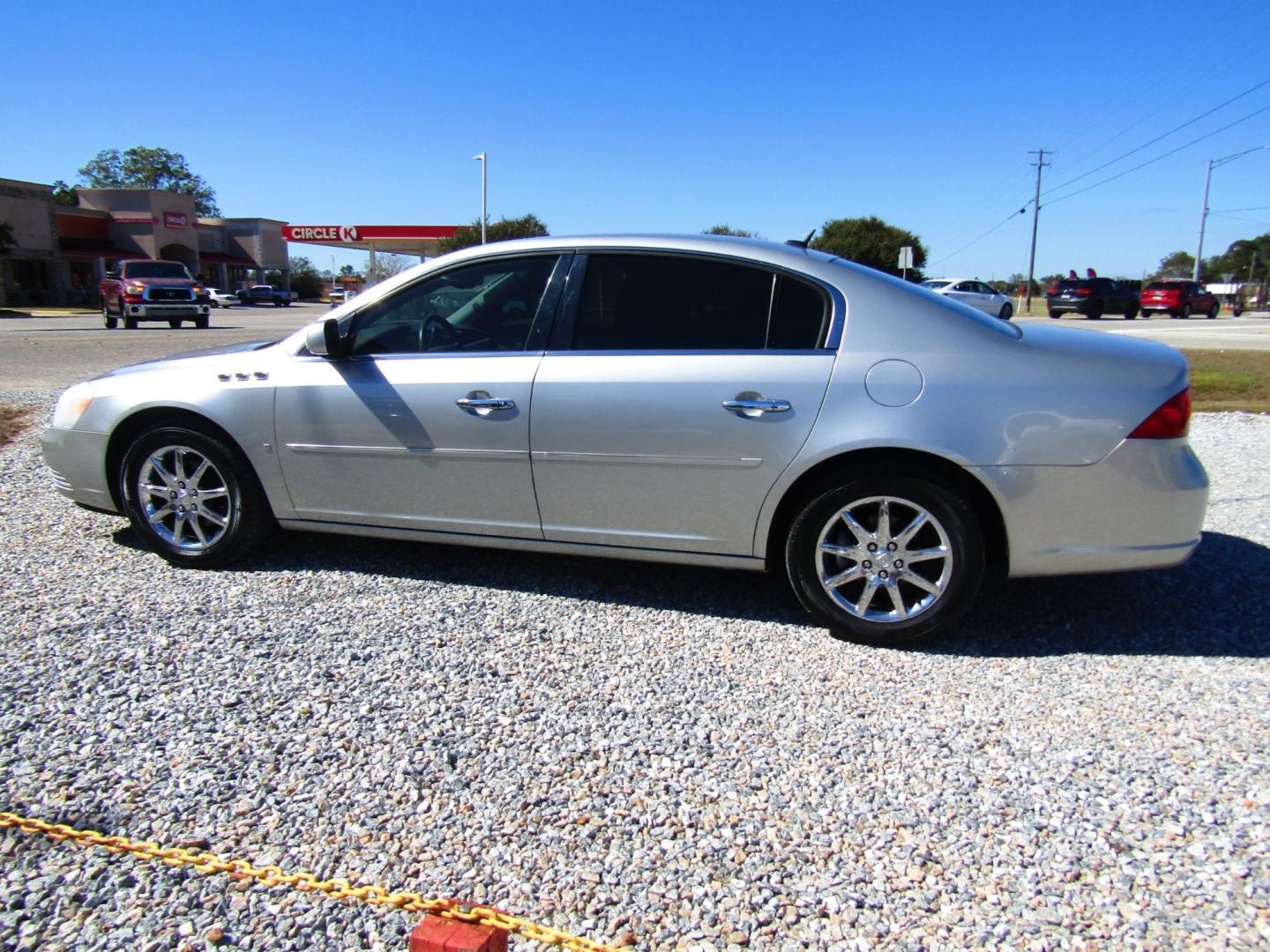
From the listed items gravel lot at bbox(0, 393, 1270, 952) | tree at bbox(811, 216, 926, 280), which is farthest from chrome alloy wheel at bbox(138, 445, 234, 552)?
tree at bbox(811, 216, 926, 280)

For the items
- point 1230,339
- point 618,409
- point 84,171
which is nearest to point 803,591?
point 618,409

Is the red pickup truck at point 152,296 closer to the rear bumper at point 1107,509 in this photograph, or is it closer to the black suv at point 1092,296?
the rear bumper at point 1107,509

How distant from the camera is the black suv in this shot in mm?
35469

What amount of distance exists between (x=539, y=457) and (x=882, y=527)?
1.45 m

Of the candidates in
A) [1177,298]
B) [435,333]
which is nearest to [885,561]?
[435,333]

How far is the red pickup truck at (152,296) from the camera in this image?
85.1 feet

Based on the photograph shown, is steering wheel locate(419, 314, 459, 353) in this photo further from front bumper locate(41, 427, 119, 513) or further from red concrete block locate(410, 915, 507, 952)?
red concrete block locate(410, 915, 507, 952)

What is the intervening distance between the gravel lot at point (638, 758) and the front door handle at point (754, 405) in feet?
3.09

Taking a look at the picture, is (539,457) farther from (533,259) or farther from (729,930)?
(729,930)

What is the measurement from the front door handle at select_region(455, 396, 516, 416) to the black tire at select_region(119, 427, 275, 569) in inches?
48.6

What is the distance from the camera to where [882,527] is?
139 inches

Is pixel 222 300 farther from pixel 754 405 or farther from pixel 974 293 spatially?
pixel 754 405

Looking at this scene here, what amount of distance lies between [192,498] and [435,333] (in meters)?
1.49

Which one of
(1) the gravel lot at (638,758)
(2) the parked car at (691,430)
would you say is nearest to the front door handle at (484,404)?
(2) the parked car at (691,430)
